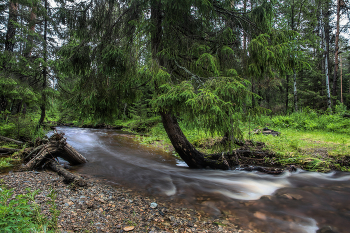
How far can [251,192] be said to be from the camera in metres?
4.70

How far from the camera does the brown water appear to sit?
11.4 feet

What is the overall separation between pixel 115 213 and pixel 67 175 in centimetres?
212

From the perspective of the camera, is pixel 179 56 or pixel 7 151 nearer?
pixel 179 56

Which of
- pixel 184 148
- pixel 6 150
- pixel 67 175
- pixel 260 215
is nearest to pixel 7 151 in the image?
pixel 6 150

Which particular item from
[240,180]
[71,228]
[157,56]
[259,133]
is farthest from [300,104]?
[71,228]

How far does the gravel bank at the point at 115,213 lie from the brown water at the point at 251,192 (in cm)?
46

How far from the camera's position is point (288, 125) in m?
13.5

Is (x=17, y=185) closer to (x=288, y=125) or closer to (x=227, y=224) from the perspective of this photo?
(x=227, y=224)

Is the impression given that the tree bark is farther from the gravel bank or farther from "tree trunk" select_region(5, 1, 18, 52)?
"tree trunk" select_region(5, 1, 18, 52)

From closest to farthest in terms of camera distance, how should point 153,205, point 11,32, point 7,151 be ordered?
point 153,205
point 7,151
point 11,32

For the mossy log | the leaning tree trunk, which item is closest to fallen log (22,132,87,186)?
the mossy log

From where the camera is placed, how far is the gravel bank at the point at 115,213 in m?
2.88

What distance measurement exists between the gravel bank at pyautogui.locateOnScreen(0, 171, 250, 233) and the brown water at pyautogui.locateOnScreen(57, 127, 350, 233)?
0.46m

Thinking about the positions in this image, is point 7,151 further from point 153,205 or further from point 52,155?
point 153,205
